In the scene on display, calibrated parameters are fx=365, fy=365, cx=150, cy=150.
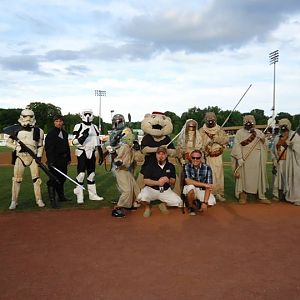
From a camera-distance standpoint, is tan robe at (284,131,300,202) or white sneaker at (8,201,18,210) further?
tan robe at (284,131,300,202)

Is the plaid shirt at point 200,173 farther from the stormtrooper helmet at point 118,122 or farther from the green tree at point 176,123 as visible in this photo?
the green tree at point 176,123

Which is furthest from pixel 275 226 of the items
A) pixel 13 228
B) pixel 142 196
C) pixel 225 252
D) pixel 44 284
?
pixel 13 228

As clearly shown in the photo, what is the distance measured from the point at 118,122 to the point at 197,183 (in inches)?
91.5

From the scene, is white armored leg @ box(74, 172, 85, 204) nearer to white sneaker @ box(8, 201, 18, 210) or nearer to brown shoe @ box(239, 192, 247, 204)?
white sneaker @ box(8, 201, 18, 210)

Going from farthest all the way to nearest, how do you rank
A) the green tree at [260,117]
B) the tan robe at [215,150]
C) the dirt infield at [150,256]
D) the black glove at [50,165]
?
1. the green tree at [260,117]
2. the tan robe at [215,150]
3. the black glove at [50,165]
4. the dirt infield at [150,256]

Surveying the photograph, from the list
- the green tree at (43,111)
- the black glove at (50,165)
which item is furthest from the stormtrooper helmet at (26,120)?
the green tree at (43,111)

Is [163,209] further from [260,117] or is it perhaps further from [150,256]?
[260,117]

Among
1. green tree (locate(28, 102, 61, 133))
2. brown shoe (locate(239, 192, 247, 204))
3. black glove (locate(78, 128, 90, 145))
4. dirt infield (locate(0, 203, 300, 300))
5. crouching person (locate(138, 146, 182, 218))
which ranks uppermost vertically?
green tree (locate(28, 102, 61, 133))

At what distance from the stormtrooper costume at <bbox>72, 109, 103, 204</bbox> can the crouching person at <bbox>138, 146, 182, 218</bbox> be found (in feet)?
5.77

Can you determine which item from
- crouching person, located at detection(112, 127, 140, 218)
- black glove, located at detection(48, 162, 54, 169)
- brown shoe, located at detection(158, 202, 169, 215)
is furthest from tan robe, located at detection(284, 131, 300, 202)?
black glove, located at detection(48, 162, 54, 169)

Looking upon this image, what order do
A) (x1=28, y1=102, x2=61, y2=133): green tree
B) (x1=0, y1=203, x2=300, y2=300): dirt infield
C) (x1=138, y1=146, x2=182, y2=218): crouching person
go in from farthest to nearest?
(x1=28, y1=102, x2=61, y2=133): green tree
(x1=138, y1=146, x2=182, y2=218): crouching person
(x1=0, y1=203, x2=300, y2=300): dirt infield

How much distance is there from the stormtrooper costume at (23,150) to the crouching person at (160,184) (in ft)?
7.95

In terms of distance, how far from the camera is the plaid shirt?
728cm

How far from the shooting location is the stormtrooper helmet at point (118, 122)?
8.19 metres
